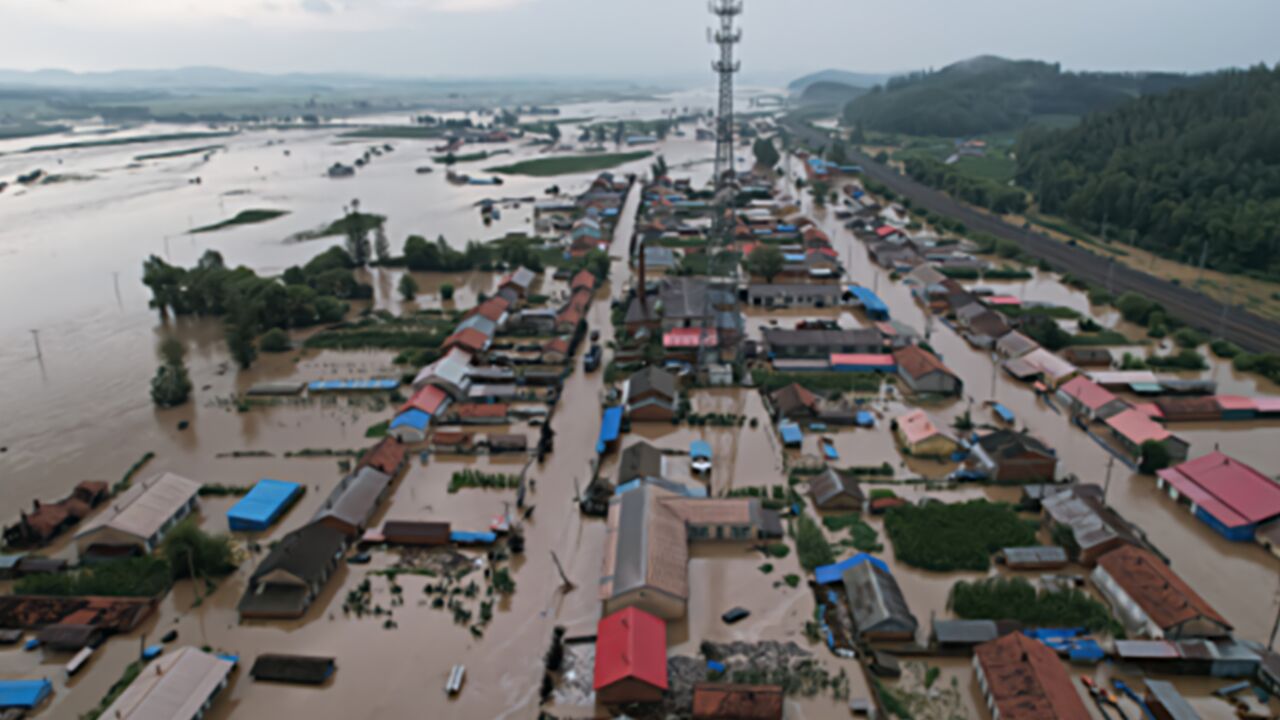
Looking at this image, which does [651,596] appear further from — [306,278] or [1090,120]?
[1090,120]

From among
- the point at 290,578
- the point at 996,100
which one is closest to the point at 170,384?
the point at 290,578

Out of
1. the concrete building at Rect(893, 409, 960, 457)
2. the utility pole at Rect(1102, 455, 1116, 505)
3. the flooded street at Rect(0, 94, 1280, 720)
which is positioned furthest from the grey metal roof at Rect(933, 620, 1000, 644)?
the concrete building at Rect(893, 409, 960, 457)

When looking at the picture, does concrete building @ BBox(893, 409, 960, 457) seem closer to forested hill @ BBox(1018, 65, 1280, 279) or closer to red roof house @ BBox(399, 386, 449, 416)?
red roof house @ BBox(399, 386, 449, 416)

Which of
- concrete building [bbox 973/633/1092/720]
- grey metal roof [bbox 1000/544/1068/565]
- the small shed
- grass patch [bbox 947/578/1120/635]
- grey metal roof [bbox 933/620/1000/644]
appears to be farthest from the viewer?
grey metal roof [bbox 1000/544/1068/565]

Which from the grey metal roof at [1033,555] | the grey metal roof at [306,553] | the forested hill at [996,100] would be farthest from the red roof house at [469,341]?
the forested hill at [996,100]

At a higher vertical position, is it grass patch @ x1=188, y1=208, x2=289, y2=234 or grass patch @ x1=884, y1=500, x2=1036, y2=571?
grass patch @ x1=188, y1=208, x2=289, y2=234

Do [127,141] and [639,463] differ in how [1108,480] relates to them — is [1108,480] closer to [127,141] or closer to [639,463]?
[639,463]

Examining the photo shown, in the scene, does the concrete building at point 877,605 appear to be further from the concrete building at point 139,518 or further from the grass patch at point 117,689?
the concrete building at point 139,518

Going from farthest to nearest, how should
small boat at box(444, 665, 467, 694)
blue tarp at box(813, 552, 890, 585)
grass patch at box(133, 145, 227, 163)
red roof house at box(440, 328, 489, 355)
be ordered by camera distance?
grass patch at box(133, 145, 227, 163) → red roof house at box(440, 328, 489, 355) → blue tarp at box(813, 552, 890, 585) → small boat at box(444, 665, 467, 694)
